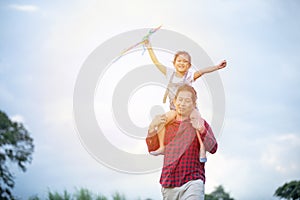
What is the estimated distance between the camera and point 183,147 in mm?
4789

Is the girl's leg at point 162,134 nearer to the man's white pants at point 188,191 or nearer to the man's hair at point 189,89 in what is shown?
the man's hair at point 189,89

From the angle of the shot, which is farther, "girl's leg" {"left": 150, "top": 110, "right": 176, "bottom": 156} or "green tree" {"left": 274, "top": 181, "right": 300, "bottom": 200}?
"green tree" {"left": 274, "top": 181, "right": 300, "bottom": 200}

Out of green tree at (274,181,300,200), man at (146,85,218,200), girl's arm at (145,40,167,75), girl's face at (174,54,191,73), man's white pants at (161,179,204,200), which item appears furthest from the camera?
green tree at (274,181,300,200)

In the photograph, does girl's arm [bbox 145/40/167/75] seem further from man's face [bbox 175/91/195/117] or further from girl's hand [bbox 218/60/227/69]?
girl's hand [bbox 218/60/227/69]

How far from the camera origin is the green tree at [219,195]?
718 inches

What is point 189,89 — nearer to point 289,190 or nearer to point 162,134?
point 162,134

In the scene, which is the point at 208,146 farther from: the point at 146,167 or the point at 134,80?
the point at 134,80

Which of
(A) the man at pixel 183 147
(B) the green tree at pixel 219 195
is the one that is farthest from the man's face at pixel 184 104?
(B) the green tree at pixel 219 195

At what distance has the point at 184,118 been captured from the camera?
4910 mm

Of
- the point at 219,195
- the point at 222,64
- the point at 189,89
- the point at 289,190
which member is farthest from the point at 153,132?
Result: the point at 219,195

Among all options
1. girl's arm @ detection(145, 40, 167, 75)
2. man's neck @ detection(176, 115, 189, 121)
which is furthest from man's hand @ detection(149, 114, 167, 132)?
girl's arm @ detection(145, 40, 167, 75)

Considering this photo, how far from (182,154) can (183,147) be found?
9 centimetres

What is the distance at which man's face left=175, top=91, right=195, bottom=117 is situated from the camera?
4789 millimetres

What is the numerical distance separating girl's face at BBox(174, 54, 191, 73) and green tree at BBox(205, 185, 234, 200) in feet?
45.8
